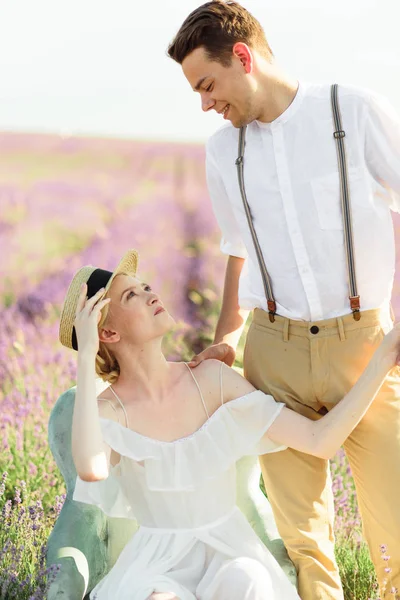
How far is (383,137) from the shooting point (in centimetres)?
270

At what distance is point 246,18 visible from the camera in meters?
2.86

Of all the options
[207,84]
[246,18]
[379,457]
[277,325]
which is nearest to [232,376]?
[277,325]

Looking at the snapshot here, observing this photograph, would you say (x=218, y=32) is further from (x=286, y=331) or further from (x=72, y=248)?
(x=72, y=248)

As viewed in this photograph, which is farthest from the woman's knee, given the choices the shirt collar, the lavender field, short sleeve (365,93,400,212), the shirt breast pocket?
the lavender field

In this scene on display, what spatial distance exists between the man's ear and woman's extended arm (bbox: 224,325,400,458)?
79 cm

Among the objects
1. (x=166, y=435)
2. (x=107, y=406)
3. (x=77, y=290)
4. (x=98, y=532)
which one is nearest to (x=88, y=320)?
(x=77, y=290)

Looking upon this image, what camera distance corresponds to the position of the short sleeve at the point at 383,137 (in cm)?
268

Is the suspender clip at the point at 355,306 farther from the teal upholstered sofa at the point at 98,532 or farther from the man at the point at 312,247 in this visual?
the teal upholstered sofa at the point at 98,532

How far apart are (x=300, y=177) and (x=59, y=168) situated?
14.4 feet

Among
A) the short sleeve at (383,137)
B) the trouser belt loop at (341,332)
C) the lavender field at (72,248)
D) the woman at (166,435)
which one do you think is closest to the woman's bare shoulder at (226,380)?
the woman at (166,435)

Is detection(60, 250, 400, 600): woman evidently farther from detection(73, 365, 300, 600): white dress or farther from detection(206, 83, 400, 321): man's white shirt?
detection(206, 83, 400, 321): man's white shirt

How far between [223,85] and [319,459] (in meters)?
1.04

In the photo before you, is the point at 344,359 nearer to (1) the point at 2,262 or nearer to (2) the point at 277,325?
(2) the point at 277,325

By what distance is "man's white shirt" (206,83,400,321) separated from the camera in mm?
2699
